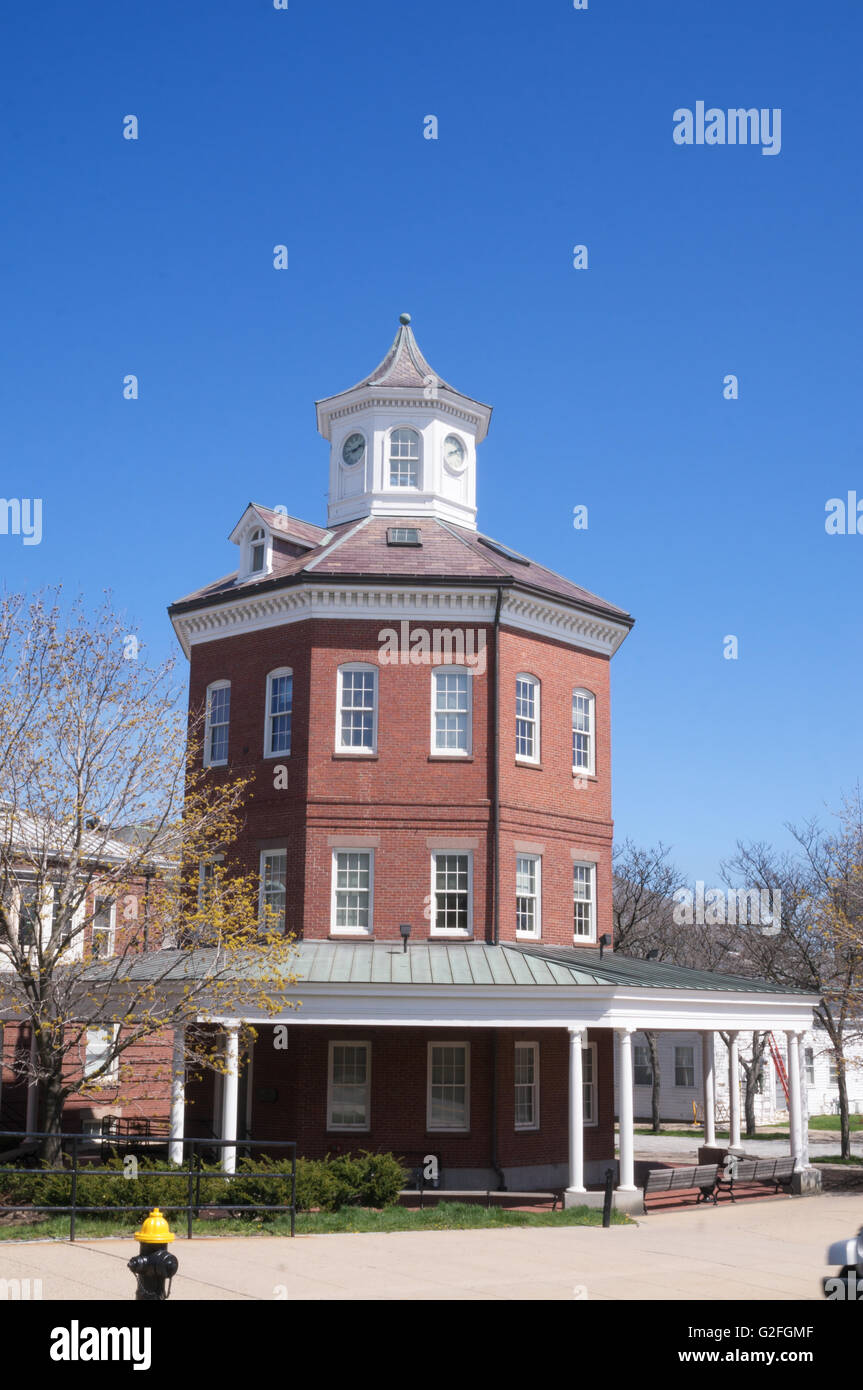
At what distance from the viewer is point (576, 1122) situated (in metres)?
23.9

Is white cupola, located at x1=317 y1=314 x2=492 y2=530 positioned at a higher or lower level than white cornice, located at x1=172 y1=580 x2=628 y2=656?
higher

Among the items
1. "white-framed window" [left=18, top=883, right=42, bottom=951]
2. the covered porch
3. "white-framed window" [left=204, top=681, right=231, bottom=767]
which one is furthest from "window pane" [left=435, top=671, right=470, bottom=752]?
"white-framed window" [left=18, top=883, right=42, bottom=951]

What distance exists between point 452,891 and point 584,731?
18.3 feet

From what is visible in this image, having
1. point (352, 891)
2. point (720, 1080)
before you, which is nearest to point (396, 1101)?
point (352, 891)

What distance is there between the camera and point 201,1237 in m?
17.2

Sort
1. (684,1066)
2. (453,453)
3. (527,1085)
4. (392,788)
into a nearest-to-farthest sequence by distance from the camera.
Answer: (527,1085), (392,788), (453,453), (684,1066)

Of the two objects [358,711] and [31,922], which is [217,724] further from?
[31,922]

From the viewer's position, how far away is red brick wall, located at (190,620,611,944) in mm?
27875

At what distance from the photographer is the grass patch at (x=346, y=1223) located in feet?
57.7

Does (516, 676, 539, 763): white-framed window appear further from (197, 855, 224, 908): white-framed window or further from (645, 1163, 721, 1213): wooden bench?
(645, 1163, 721, 1213): wooden bench

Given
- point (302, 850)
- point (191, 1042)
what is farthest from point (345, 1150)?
point (302, 850)

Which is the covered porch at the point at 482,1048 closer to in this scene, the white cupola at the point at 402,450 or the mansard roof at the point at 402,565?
the mansard roof at the point at 402,565

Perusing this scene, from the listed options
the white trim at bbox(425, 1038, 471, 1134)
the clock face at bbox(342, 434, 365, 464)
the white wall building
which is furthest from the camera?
the white wall building

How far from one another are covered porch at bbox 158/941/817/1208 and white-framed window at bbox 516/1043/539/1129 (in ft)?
0.11
